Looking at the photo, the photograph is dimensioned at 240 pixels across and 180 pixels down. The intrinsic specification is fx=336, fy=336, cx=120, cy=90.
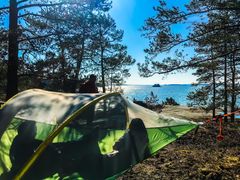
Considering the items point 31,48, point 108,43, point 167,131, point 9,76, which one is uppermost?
point 108,43

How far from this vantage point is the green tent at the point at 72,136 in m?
5.24

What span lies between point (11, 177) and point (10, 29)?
9.95 metres

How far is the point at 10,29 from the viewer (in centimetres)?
1383

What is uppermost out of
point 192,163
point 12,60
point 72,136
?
point 12,60

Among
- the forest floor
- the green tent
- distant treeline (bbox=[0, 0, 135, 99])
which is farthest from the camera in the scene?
distant treeline (bbox=[0, 0, 135, 99])

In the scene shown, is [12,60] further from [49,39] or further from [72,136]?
[72,136]

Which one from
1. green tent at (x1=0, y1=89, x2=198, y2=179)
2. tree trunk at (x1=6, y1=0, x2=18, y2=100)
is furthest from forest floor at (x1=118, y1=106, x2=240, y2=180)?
tree trunk at (x1=6, y1=0, x2=18, y2=100)

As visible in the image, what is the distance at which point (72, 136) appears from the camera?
17.9 feet

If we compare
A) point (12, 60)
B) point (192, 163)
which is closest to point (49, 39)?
point (12, 60)

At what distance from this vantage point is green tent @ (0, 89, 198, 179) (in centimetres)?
524

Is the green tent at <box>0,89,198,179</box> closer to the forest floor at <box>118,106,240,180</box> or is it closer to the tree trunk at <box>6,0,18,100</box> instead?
the forest floor at <box>118,106,240,180</box>

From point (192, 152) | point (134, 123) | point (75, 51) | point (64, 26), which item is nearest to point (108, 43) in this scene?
point (75, 51)

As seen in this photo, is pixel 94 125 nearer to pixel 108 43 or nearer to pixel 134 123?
pixel 134 123

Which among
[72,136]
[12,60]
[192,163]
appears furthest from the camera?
[12,60]
